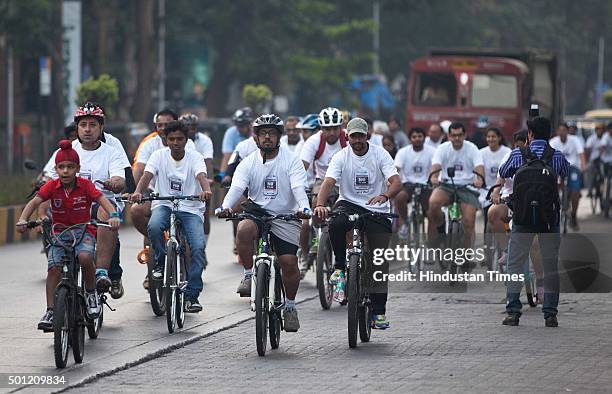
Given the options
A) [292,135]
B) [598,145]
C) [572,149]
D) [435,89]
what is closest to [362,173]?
[292,135]

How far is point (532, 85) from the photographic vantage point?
31547 millimetres

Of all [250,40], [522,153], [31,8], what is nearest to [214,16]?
[250,40]

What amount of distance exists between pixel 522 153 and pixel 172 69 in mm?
46249

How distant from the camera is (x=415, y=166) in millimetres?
17234

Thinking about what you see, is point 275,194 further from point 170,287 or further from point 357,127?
point 170,287

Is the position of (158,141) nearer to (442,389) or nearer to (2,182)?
(442,389)

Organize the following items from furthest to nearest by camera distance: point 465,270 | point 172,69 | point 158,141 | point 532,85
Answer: point 172,69 < point 532,85 < point 465,270 < point 158,141

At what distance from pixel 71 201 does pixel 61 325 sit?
106cm

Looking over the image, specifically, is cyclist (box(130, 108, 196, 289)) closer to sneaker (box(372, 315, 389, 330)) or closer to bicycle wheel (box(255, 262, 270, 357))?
sneaker (box(372, 315, 389, 330))

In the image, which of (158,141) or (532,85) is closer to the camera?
(158,141)

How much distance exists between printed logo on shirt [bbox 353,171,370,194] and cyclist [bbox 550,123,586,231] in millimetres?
11902

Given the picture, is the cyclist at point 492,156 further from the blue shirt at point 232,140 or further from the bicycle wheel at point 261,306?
the bicycle wheel at point 261,306

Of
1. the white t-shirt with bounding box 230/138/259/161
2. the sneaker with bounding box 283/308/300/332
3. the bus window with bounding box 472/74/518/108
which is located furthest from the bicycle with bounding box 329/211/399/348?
the bus window with bounding box 472/74/518/108

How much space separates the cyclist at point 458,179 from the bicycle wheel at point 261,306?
547 centimetres
